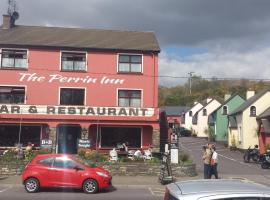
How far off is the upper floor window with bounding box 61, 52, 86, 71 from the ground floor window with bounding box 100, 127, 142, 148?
A: 4.96 metres

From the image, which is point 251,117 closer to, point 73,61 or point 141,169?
point 73,61

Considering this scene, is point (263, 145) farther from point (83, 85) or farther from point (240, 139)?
point (83, 85)

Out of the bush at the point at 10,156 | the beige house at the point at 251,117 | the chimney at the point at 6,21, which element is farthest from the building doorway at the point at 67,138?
the beige house at the point at 251,117

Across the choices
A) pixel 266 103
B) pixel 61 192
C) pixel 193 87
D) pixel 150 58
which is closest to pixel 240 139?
pixel 266 103

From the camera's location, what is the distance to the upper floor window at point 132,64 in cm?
3675

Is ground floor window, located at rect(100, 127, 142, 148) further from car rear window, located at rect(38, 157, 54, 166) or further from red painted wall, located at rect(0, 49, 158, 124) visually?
car rear window, located at rect(38, 157, 54, 166)

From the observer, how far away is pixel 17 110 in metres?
34.5

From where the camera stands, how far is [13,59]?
3578 centimetres

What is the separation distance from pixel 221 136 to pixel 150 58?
1180 inches

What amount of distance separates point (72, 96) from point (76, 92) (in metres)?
Result: 0.43

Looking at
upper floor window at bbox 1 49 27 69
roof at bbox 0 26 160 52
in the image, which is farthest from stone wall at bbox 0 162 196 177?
roof at bbox 0 26 160 52

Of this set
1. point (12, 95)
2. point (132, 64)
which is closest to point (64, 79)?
point (12, 95)

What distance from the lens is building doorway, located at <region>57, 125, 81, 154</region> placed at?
117 ft

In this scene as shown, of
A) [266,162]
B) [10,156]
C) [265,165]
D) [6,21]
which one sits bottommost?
[265,165]
